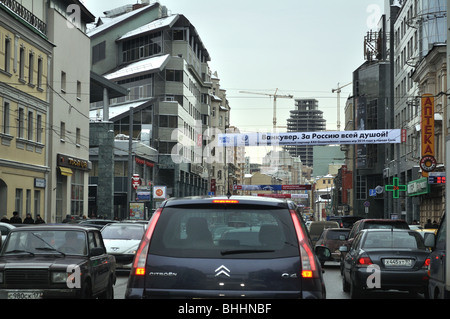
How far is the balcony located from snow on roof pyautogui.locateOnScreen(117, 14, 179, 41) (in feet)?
151

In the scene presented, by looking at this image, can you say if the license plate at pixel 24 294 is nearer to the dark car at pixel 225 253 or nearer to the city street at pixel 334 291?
the city street at pixel 334 291

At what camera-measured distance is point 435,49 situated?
5009 cm

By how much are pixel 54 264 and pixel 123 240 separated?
11225 mm

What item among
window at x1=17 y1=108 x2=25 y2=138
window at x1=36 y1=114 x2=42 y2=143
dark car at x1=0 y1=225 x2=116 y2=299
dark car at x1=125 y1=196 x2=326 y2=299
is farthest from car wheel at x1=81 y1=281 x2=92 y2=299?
window at x1=36 y1=114 x2=42 y2=143

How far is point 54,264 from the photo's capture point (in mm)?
12492

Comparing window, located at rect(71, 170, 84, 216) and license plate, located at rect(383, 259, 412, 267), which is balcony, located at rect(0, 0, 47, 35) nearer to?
window, located at rect(71, 170, 84, 216)

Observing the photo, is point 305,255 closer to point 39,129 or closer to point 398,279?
point 398,279

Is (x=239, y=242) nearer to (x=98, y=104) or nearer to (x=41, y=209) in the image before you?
(x=41, y=209)

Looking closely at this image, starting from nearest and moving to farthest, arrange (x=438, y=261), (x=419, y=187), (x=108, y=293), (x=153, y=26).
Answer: (x=438, y=261) < (x=108, y=293) < (x=419, y=187) < (x=153, y=26)

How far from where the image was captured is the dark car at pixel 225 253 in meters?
7.15

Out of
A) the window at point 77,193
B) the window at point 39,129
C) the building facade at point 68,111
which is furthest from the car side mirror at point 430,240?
the window at point 77,193

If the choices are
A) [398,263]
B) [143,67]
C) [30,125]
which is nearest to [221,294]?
[398,263]

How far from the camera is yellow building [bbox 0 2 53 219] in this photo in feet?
130

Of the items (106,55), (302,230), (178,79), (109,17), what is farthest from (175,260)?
(109,17)
